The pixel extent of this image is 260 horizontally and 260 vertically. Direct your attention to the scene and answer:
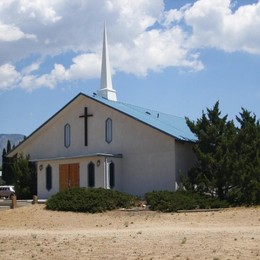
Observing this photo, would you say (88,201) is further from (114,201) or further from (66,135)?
(66,135)

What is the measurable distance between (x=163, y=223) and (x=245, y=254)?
27.5 ft

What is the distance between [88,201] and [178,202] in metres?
4.20

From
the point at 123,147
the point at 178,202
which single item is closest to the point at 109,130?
the point at 123,147

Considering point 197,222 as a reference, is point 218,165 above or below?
above

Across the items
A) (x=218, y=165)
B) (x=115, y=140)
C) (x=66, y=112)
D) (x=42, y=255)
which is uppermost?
(x=66, y=112)

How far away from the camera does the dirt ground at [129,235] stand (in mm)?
12469

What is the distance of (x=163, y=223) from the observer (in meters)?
20.0

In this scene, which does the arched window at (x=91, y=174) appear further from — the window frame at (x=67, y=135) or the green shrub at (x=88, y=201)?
the green shrub at (x=88, y=201)

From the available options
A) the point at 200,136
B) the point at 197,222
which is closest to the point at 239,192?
the point at 200,136

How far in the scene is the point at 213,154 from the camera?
28156 millimetres

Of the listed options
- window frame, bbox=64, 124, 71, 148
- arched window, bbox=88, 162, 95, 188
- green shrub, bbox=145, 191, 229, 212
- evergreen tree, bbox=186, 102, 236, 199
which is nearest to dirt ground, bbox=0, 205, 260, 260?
green shrub, bbox=145, 191, 229, 212

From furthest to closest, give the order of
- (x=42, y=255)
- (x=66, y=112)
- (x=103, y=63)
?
(x=103, y=63) → (x=66, y=112) → (x=42, y=255)

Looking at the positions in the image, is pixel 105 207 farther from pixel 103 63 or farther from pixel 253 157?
pixel 103 63

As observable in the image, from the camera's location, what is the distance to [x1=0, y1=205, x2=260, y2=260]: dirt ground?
12469mm
